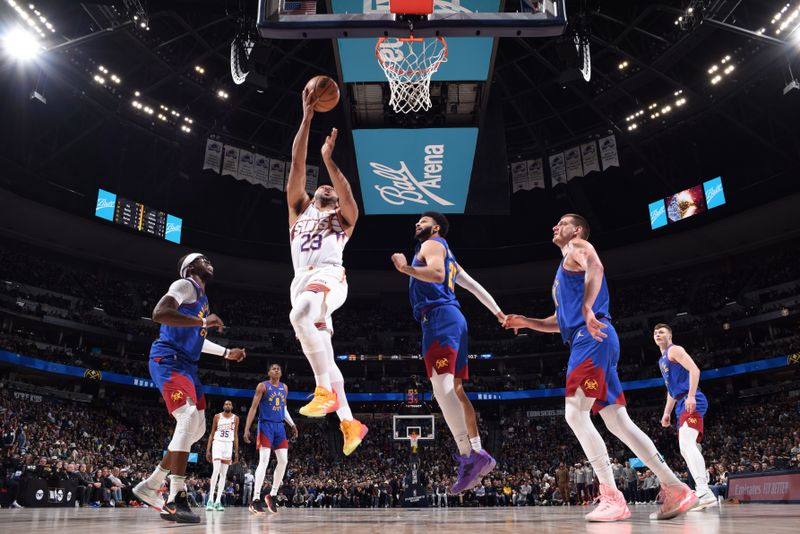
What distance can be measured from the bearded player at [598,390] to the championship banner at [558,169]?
2223 centimetres

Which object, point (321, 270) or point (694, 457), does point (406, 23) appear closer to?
point (321, 270)

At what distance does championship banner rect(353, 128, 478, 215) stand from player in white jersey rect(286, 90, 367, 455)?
1235cm

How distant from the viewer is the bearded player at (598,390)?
15.8 feet

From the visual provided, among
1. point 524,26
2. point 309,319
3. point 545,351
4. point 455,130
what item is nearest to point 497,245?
point 545,351

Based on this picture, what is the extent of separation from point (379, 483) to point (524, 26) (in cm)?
A: 2196

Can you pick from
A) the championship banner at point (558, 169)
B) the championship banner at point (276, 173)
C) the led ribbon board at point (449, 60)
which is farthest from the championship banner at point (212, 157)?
the championship banner at point (558, 169)

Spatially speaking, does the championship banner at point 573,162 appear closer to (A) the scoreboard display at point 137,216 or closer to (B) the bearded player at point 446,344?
(A) the scoreboard display at point 137,216

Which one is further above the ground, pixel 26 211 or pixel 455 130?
pixel 26 211

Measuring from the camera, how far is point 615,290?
3750 centimetres

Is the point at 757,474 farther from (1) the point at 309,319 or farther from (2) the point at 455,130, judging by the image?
(1) the point at 309,319

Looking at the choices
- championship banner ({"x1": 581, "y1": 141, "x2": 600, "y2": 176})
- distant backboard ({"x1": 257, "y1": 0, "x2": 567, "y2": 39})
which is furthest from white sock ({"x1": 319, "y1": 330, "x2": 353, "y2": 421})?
championship banner ({"x1": 581, "y1": 141, "x2": 600, "y2": 176})

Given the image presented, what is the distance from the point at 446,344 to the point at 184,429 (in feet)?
8.46

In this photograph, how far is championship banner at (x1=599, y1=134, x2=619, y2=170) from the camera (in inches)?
981

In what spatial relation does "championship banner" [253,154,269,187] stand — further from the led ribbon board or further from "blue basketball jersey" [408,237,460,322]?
"blue basketball jersey" [408,237,460,322]
